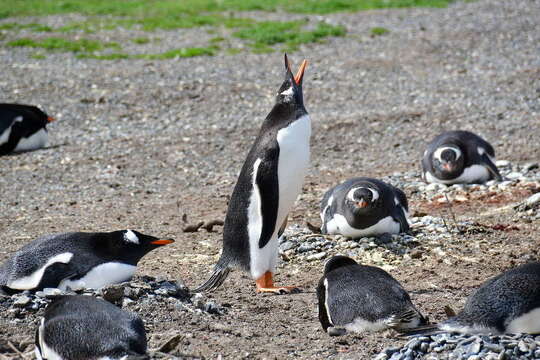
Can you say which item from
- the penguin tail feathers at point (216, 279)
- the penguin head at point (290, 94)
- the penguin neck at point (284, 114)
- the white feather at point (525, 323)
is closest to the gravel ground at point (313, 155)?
the penguin tail feathers at point (216, 279)

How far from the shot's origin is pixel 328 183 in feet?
28.8

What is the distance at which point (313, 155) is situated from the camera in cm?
1004

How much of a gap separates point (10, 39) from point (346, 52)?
6204mm

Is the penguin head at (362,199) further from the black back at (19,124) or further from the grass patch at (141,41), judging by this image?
the grass patch at (141,41)

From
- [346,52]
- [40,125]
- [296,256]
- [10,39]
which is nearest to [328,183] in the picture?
[296,256]

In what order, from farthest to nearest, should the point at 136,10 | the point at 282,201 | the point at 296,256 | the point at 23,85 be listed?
the point at 136,10 < the point at 23,85 < the point at 296,256 < the point at 282,201

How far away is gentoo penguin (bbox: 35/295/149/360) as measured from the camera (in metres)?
3.79

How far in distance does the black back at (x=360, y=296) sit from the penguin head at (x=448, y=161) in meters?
3.57

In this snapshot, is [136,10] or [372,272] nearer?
[372,272]

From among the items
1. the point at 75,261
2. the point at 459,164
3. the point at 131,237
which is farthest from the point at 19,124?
the point at 75,261

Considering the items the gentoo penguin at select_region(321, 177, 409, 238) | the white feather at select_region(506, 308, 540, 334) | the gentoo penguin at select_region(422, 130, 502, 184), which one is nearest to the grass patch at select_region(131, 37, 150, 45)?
the gentoo penguin at select_region(422, 130, 502, 184)

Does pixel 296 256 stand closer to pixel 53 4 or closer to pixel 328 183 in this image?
pixel 328 183

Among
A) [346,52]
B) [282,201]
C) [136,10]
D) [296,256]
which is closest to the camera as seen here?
[282,201]

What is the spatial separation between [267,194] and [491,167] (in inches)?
132
